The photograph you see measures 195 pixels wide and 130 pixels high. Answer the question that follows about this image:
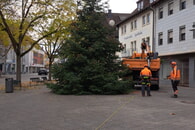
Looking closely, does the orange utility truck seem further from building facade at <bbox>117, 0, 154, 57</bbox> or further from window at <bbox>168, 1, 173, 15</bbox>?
building facade at <bbox>117, 0, 154, 57</bbox>

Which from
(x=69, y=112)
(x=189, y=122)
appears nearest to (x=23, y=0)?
(x=69, y=112)

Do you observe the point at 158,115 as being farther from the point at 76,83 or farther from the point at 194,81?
the point at 194,81

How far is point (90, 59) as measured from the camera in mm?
16047

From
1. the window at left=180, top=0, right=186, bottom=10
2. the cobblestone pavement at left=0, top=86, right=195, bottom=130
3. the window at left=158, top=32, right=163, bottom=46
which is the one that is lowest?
the cobblestone pavement at left=0, top=86, right=195, bottom=130

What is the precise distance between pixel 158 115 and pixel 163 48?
65.8ft

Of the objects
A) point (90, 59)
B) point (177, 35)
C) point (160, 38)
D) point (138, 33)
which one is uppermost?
point (138, 33)

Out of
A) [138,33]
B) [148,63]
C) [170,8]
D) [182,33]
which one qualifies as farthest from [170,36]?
[148,63]

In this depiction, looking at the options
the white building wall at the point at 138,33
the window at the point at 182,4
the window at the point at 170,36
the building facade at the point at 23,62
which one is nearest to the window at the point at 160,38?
the white building wall at the point at 138,33

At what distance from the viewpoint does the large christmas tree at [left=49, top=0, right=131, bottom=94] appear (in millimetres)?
15188

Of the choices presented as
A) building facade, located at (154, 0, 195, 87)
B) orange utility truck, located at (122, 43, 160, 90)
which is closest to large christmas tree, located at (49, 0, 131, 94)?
Answer: orange utility truck, located at (122, 43, 160, 90)

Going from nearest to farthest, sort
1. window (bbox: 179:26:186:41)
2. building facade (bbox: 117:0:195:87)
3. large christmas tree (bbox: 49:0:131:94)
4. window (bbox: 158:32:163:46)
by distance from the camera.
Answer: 1. large christmas tree (bbox: 49:0:131:94)
2. building facade (bbox: 117:0:195:87)
3. window (bbox: 179:26:186:41)
4. window (bbox: 158:32:163:46)

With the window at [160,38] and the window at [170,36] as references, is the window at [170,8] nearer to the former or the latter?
the window at [170,36]

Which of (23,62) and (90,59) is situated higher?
(23,62)

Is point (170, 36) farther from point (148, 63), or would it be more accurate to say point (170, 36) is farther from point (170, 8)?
point (148, 63)
